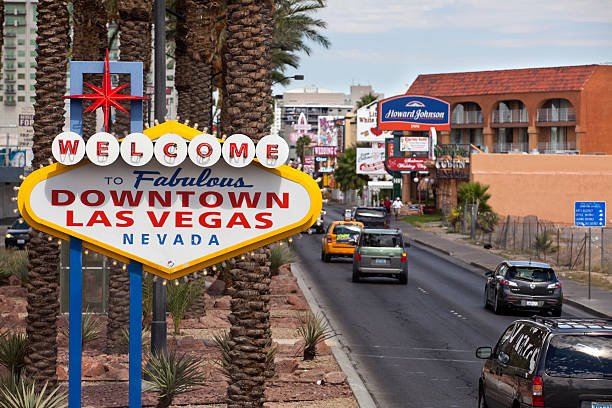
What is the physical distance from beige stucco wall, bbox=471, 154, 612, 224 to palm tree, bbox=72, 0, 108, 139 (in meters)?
55.0

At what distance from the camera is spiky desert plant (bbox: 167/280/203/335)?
23281 mm

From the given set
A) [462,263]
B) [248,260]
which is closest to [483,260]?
[462,263]

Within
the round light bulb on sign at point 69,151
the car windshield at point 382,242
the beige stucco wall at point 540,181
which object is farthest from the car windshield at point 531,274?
the beige stucco wall at point 540,181

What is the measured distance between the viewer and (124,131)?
21484 millimetres

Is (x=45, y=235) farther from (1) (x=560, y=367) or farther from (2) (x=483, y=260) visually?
(2) (x=483, y=260)

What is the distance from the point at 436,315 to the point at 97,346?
38.2 ft

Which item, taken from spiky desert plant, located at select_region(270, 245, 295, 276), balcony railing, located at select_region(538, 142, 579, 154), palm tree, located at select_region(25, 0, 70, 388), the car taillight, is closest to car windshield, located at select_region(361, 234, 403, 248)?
spiky desert plant, located at select_region(270, 245, 295, 276)

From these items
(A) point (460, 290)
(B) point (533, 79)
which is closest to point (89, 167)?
(A) point (460, 290)

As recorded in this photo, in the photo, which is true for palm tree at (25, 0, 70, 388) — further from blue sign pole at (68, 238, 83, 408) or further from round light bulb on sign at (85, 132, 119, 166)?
round light bulb on sign at (85, 132, 119, 166)

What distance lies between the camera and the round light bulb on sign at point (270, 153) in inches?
471

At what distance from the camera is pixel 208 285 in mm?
32844

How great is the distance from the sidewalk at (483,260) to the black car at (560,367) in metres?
18.3

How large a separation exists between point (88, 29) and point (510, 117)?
83.1 meters

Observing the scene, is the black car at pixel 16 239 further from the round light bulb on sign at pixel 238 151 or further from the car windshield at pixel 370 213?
the round light bulb on sign at pixel 238 151
